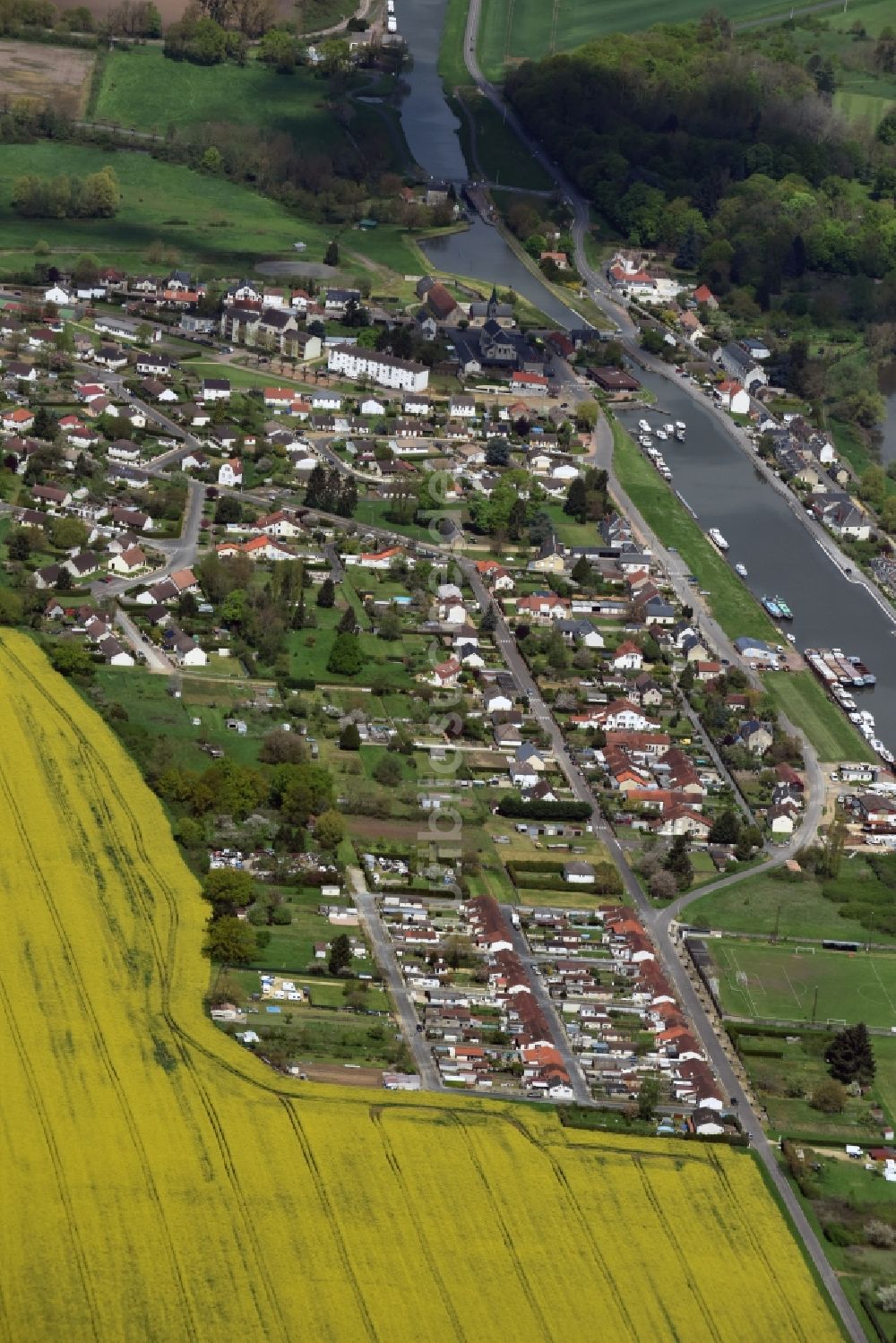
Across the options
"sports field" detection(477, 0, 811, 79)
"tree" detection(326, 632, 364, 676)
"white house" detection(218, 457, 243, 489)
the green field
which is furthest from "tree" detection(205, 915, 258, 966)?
"sports field" detection(477, 0, 811, 79)

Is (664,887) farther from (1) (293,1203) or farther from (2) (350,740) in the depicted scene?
(1) (293,1203)

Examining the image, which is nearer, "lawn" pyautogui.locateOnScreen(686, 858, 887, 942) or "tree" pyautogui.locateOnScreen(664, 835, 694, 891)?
"lawn" pyautogui.locateOnScreen(686, 858, 887, 942)

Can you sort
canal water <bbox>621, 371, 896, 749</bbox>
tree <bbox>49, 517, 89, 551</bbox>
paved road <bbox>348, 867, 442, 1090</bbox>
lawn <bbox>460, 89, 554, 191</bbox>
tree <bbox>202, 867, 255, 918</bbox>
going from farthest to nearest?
lawn <bbox>460, 89, 554, 191</bbox>, canal water <bbox>621, 371, 896, 749</bbox>, tree <bbox>49, 517, 89, 551</bbox>, tree <bbox>202, 867, 255, 918</bbox>, paved road <bbox>348, 867, 442, 1090</bbox>

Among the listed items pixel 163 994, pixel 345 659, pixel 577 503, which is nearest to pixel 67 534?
pixel 345 659

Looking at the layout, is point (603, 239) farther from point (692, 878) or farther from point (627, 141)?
point (692, 878)

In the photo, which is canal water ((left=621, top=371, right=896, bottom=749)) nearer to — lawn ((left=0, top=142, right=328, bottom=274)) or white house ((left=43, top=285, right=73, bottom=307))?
lawn ((left=0, top=142, right=328, bottom=274))

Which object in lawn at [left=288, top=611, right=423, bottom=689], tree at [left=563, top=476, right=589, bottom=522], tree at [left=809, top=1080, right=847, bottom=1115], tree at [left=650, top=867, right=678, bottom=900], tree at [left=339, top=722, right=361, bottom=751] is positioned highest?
tree at [left=809, top=1080, right=847, bottom=1115]
